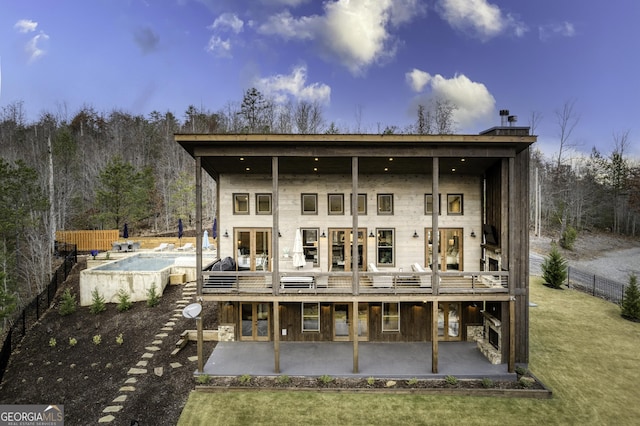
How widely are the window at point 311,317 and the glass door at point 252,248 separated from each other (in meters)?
2.33

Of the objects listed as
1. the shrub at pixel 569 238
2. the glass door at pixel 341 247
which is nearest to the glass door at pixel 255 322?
the glass door at pixel 341 247

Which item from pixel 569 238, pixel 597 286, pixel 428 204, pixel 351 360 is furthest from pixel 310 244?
pixel 569 238

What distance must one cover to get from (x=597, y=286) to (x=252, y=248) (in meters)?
23.2

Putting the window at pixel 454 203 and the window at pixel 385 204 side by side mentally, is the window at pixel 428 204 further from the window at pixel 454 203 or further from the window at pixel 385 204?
the window at pixel 385 204

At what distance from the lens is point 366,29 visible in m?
21.4

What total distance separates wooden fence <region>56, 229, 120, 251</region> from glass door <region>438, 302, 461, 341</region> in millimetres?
25552

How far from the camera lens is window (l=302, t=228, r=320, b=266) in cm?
1199

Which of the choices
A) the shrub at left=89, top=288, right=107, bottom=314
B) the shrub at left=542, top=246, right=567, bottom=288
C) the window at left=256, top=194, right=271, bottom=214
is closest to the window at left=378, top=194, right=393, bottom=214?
the window at left=256, top=194, right=271, bottom=214

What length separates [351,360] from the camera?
9.63m

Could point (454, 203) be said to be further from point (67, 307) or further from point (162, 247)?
point (162, 247)

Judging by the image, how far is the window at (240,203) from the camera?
11.9 meters

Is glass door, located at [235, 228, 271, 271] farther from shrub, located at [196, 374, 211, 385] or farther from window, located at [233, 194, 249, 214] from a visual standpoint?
shrub, located at [196, 374, 211, 385]

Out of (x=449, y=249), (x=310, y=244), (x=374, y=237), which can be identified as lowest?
(x=449, y=249)

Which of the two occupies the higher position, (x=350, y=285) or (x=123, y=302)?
(x=350, y=285)
